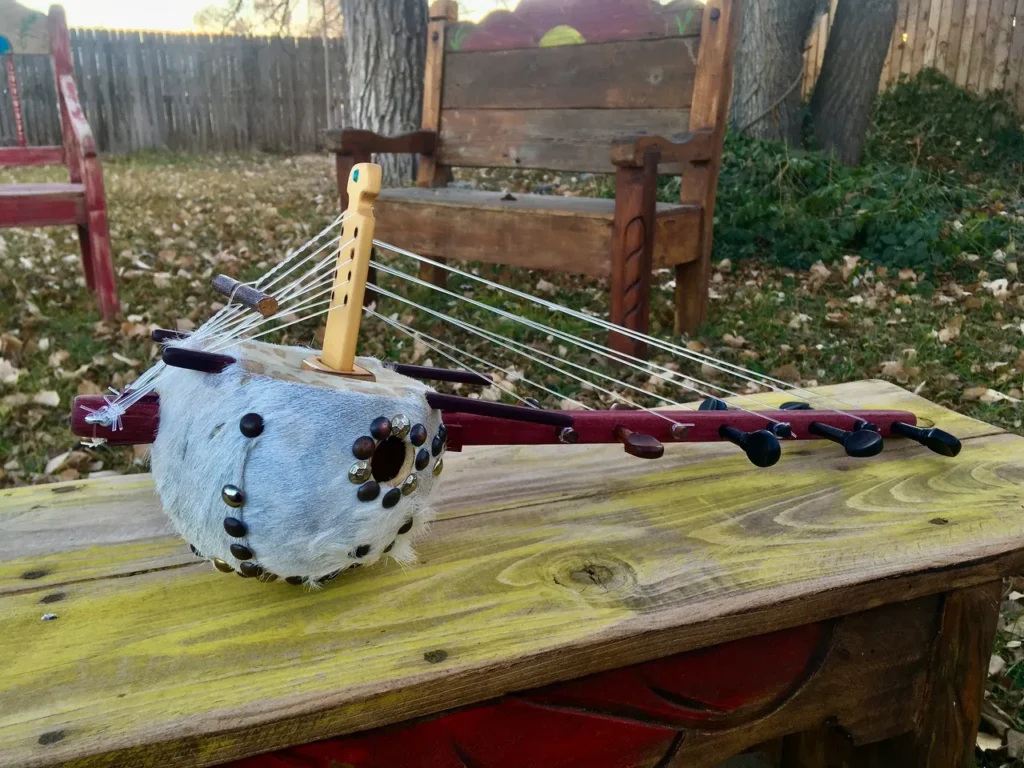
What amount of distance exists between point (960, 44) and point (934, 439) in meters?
7.80

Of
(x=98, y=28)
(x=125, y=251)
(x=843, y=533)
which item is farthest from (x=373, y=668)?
(x=98, y=28)

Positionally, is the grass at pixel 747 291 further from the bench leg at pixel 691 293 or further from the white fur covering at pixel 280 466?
the white fur covering at pixel 280 466

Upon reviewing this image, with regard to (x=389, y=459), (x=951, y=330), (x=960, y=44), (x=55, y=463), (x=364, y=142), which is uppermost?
(x=960, y=44)

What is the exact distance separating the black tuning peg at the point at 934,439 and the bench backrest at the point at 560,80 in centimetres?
194

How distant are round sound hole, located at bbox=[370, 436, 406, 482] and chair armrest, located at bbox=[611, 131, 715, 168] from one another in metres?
1.97

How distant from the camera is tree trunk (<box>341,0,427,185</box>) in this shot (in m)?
4.73

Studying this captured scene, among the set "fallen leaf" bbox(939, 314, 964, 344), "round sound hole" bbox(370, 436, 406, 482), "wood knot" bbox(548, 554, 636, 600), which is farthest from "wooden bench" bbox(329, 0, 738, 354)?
"round sound hole" bbox(370, 436, 406, 482)

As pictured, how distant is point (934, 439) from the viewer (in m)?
1.35

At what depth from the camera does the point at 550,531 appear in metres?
1.12

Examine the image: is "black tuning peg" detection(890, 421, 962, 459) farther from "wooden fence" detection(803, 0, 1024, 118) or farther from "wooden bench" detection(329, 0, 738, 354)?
"wooden fence" detection(803, 0, 1024, 118)

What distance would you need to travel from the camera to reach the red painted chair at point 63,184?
10.5 ft

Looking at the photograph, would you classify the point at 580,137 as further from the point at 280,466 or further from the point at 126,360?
the point at 280,466

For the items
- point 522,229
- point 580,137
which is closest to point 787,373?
point 522,229

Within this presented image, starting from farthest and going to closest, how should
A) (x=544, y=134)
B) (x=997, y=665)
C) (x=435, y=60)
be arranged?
(x=435, y=60)
(x=544, y=134)
(x=997, y=665)
